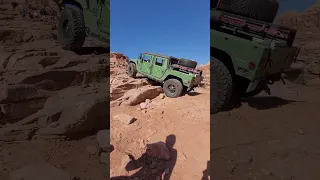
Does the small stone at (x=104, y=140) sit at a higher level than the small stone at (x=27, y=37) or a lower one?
lower

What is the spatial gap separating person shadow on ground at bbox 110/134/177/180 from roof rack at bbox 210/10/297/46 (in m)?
2.09

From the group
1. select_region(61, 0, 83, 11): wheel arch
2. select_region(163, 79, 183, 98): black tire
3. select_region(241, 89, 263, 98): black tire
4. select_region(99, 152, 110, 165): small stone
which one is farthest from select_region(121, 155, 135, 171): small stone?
select_region(163, 79, 183, 98): black tire

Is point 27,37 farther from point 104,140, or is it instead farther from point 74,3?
point 104,140

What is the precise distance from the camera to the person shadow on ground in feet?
8.73

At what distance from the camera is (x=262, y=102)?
3.88 metres

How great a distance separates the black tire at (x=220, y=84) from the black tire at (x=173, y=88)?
9.65ft

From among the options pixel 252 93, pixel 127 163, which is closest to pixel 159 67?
pixel 252 93

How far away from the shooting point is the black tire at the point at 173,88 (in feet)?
20.6

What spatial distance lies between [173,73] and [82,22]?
123 inches

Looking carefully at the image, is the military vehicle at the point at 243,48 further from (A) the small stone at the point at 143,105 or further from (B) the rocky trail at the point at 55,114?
(A) the small stone at the point at 143,105

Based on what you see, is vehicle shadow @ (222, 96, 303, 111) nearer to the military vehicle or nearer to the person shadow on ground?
the military vehicle

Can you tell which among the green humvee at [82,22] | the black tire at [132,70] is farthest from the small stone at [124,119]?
the black tire at [132,70]

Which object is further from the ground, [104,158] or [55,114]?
[55,114]

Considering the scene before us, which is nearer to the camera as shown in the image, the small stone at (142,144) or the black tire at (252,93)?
the small stone at (142,144)
